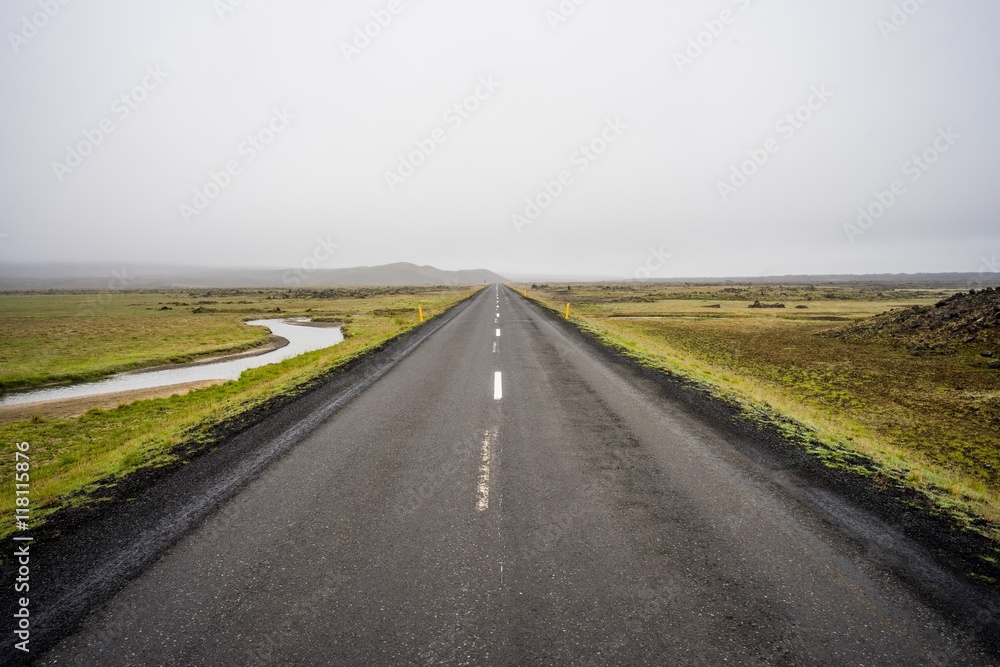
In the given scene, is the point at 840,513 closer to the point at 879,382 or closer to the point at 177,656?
the point at 177,656

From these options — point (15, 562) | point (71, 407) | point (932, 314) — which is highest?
point (932, 314)

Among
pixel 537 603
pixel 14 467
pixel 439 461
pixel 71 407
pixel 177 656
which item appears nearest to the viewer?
pixel 177 656

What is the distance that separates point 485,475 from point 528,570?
1.84 metres

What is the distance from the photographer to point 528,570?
3598mm

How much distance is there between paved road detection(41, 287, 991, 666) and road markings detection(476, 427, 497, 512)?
4 cm

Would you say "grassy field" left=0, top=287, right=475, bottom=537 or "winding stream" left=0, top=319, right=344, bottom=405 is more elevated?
"grassy field" left=0, top=287, right=475, bottom=537

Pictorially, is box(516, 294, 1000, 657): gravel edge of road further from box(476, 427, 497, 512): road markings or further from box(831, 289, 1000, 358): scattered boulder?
box(831, 289, 1000, 358): scattered boulder

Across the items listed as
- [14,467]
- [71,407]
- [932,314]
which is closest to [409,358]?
[14,467]

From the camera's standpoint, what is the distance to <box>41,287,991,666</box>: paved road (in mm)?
2840

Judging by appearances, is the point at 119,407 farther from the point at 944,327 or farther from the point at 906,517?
the point at 944,327

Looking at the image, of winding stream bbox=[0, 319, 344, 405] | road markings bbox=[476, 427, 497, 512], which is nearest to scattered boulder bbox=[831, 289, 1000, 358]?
road markings bbox=[476, 427, 497, 512]

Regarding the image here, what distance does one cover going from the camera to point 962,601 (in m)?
3.26

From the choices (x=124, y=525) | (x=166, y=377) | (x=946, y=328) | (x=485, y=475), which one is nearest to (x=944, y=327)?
(x=946, y=328)

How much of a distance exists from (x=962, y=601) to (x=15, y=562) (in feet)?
26.9
